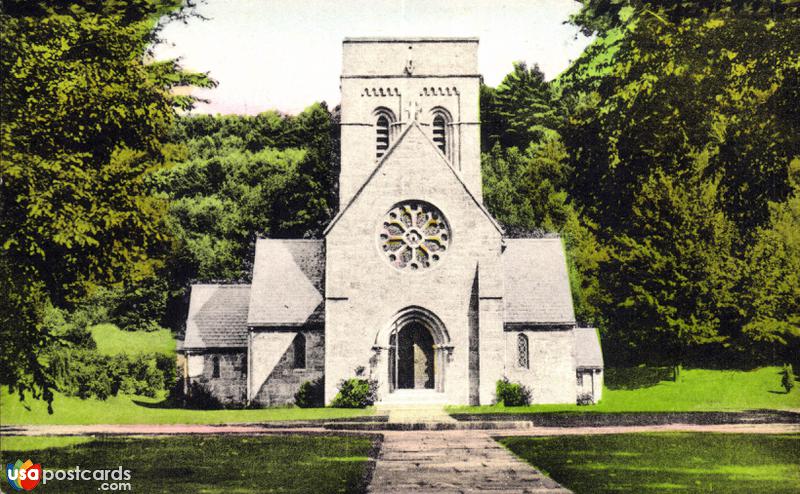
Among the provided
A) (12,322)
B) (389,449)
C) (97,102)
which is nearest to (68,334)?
(12,322)

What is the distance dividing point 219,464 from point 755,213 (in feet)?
38.4

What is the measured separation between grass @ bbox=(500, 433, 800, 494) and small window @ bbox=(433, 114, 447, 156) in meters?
13.4

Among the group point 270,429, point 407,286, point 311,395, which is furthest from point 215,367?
point 407,286

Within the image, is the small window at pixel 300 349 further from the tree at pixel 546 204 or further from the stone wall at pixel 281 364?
the tree at pixel 546 204

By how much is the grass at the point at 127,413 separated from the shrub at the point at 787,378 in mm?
9593

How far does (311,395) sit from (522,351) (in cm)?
785

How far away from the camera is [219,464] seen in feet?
55.5

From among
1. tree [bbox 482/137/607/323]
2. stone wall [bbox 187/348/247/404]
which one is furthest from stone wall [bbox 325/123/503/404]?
stone wall [bbox 187/348/247/404]

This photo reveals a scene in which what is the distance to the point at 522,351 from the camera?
29.4 m

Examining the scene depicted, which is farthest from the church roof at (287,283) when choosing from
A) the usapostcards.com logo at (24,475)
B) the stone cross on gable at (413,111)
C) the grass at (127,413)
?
the usapostcards.com logo at (24,475)

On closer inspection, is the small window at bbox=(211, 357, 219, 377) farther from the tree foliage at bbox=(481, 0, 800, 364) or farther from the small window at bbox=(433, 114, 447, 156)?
the small window at bbox=(433, 114, 447, 156)

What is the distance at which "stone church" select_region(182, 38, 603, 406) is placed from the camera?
79.6 ft

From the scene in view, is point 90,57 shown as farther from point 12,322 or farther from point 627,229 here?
point 627,229

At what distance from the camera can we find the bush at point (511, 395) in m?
25.5
